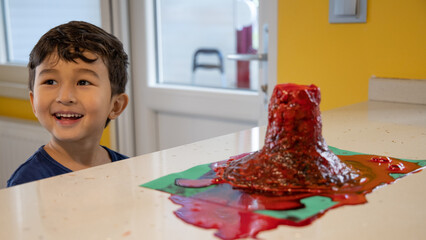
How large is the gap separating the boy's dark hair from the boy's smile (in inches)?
0.6

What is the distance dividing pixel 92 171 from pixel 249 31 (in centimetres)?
183

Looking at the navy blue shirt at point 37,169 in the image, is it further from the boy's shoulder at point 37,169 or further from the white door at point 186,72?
the white door at point 186,72

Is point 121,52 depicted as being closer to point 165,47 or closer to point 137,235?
point 137,235

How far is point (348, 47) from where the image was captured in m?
1.66

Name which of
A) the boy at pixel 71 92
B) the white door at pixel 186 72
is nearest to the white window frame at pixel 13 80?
the white door at pixel 186 72

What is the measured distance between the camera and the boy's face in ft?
3.76

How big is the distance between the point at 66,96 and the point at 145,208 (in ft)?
1.87

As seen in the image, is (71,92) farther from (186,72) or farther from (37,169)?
(186,72)

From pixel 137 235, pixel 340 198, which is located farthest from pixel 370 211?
pixel 137 235

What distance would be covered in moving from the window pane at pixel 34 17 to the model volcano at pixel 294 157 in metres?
2.01

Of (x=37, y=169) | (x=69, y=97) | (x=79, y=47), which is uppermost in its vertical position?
(x=79, y=47)

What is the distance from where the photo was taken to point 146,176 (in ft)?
2.57

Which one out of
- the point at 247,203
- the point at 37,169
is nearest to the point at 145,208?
the point at 247,203

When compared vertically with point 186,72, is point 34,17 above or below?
above
